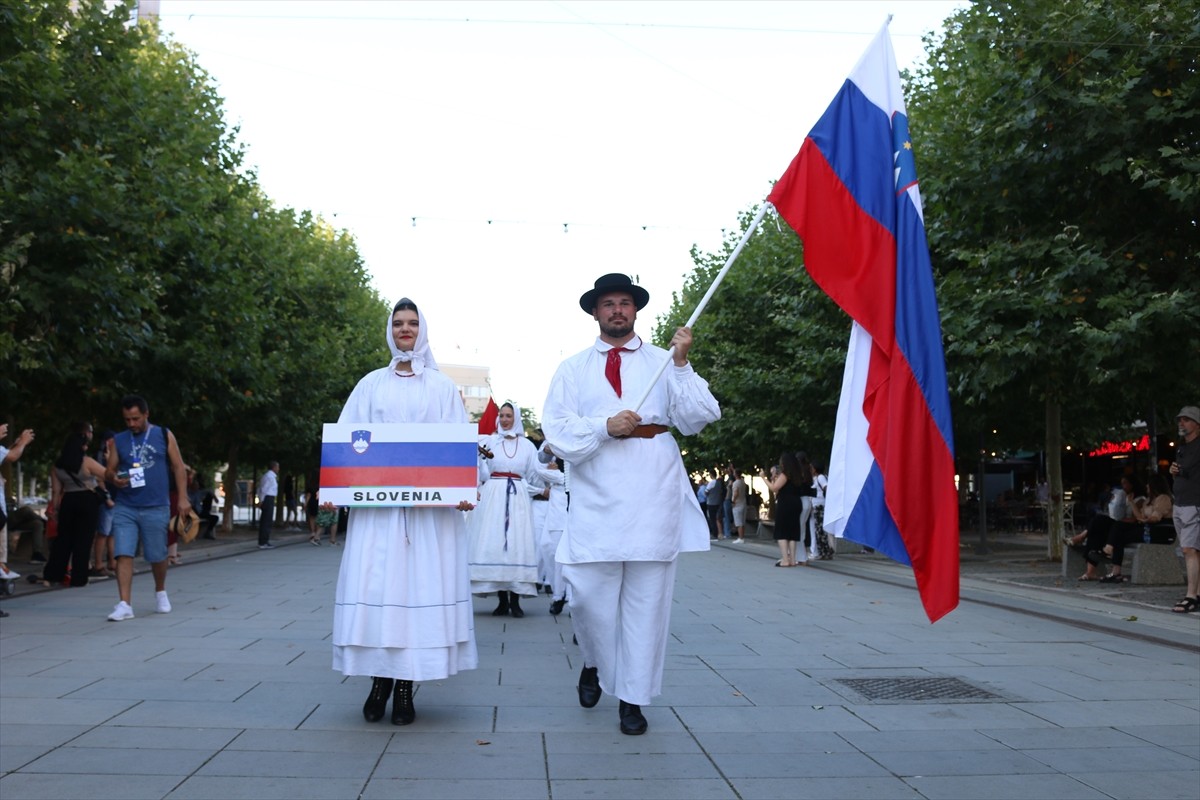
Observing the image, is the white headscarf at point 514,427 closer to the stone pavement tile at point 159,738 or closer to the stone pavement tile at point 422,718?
the stone pavement tile at point 422,718

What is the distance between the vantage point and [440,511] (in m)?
7.01

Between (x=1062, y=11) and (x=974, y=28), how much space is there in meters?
2.15

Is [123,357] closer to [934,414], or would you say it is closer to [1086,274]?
[1086,274]

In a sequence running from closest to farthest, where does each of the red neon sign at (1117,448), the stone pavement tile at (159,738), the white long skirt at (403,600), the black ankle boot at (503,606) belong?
the stone pavement tile at (159,738) → the white long skirt at (403,600) → the black ankle boot at (503,606) → the red neon sign at (1117,448)

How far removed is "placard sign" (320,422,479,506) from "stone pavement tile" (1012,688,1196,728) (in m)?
3.52

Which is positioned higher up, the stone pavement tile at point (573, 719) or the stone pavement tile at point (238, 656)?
the stone pavement tile at point (238, 656)

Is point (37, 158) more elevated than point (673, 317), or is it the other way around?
point (673, 317)

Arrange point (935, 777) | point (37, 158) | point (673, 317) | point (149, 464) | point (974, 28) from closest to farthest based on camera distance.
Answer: point (935, 777) < point (149, 464) < point (37, 158) < point (974, 28) < point (673, 317)

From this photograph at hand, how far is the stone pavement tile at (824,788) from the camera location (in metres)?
5.23

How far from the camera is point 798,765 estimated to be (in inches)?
230

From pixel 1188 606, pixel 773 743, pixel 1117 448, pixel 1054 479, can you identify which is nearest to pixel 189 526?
pixel 773 743

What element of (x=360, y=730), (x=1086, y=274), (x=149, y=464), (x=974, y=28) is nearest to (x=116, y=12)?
(x=149, y=464)

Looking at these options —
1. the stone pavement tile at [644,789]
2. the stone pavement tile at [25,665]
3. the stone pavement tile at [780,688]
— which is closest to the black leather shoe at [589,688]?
the stone pavement tile at [780,688]

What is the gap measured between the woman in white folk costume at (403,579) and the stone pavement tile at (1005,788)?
2543mm
